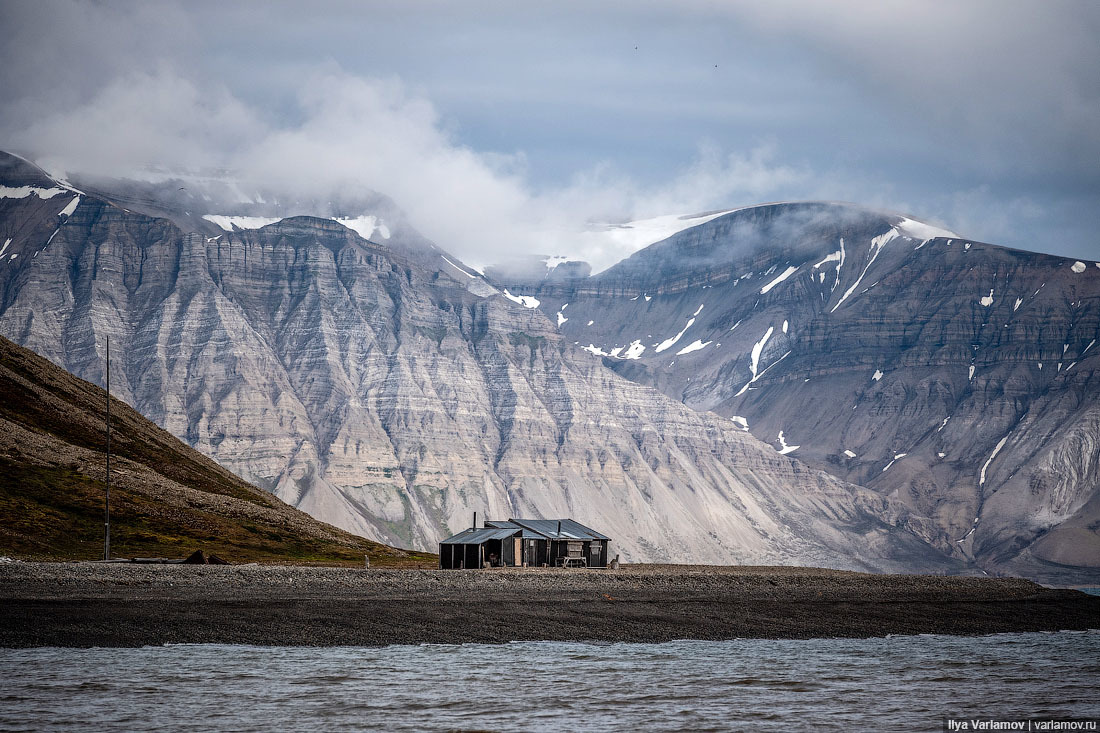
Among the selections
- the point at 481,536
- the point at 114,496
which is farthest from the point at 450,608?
the point at 114,496

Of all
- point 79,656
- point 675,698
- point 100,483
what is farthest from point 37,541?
point 675,698

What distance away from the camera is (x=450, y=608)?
58875 mm

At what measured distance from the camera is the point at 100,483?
3784 inches

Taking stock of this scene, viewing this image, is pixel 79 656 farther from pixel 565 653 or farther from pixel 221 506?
pixel 221 506

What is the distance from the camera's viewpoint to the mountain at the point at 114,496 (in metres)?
83.1

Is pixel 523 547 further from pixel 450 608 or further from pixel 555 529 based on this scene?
pixel 450 608

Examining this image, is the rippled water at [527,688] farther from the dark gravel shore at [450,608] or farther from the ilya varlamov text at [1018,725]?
the dark gravel shore at [450,608]

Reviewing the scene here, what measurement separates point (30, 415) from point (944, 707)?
91439 mm

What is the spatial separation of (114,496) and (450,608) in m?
46.8

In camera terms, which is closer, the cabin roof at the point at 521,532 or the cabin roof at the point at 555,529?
the cabin roof at the point at 521,532

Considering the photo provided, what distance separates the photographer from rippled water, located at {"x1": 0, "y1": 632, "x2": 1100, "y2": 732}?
110 ft

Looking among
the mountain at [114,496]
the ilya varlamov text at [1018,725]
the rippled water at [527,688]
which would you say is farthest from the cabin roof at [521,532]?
the ilya varlamov text at [1018,725]

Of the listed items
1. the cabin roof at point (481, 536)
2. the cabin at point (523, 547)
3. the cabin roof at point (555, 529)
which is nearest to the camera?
the cabin roof at point (481, 536)

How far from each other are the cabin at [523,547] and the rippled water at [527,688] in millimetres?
37696
